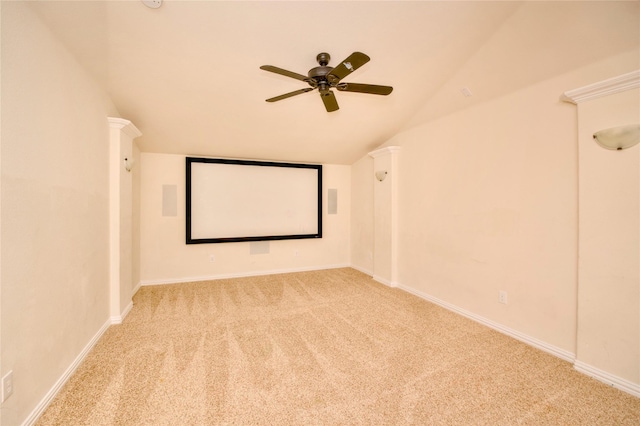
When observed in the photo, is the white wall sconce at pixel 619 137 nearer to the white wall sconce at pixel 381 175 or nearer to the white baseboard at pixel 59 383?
the white wall sconce at pixel 381 175

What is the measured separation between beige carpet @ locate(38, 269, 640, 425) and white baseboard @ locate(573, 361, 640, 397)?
0.08 m

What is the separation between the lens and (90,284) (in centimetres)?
242

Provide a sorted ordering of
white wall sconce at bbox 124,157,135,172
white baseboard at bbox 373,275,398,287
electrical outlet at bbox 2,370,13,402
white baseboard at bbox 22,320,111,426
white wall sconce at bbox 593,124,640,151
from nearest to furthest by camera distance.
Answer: electrical outlet at bbox 2,370,13,402
white baseboard at bbox 22,320,111,426
white wall sconce at bbox 593,124,640,151
white wall sconce at bbox 124,157,135,172
white baseboard at bbox 373,275,398,287

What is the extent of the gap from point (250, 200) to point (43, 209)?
3151 millimetres

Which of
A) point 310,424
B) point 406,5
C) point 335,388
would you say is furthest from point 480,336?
point 406,5

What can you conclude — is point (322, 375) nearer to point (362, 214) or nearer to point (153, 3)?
point (153, 3)

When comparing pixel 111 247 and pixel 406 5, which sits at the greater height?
pixel 406 5

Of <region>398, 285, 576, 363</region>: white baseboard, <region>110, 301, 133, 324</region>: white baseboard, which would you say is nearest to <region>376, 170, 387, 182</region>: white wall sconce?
<region>398, 285, 576, 363</region>: white baseboard

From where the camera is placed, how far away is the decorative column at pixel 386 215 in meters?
4.29

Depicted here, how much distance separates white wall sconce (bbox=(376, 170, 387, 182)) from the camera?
4.43m

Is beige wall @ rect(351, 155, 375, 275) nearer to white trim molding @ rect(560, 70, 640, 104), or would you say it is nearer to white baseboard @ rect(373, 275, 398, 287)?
white baseboard @ rect(373, 275, 398, 287)

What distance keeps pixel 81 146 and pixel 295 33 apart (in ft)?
6.84

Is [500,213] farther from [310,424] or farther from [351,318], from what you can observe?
[310,424]

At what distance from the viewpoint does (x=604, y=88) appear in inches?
77.1
